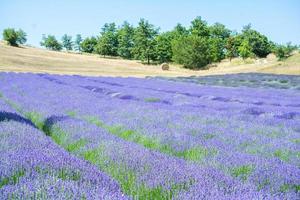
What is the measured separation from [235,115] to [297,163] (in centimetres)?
467

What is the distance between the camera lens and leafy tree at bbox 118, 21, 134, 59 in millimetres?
71375

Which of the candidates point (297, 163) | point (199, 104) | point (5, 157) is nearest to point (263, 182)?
point (297, 163)

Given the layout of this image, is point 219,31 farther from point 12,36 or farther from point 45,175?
point 45,175

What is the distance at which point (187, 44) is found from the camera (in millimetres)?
58375

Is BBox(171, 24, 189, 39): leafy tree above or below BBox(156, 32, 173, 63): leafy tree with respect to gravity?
above

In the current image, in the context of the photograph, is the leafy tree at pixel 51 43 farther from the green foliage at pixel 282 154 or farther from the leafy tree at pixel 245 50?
the green foliage at pixel 282 154

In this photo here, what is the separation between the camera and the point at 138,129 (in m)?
6.47

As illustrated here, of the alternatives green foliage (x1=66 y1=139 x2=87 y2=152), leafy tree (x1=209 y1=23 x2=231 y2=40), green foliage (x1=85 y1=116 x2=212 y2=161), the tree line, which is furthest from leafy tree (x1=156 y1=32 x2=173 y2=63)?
green foliage (x1=66 y1=139 x2=87 y2=152)

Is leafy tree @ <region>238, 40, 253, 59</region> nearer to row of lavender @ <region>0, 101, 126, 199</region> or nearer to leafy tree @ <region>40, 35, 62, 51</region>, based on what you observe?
leafy tree @ <region>40, 35, 62, 51</region>

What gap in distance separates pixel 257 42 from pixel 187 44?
14.8 metres

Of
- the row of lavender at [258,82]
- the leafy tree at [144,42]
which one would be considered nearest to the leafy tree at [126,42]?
the leafy tree at [144,42]

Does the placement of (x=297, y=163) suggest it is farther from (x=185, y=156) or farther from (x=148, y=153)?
(x=148, y=153)

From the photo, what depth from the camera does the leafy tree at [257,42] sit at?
6700cm

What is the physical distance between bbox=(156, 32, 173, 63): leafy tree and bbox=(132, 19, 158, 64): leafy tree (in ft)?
2.74
